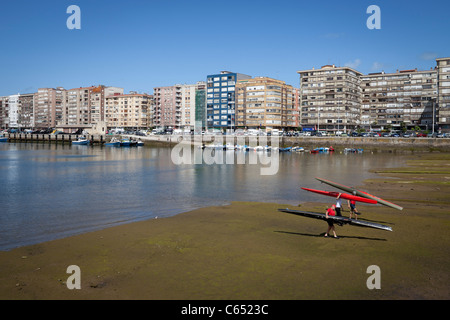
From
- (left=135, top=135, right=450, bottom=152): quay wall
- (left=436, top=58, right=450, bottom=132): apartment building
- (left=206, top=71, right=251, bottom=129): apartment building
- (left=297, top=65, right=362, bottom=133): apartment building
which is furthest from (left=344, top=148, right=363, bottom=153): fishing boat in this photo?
(left=206, top=71, right=251, bottom=129): apartment building

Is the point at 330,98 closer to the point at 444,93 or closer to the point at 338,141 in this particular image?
the point at 444,93

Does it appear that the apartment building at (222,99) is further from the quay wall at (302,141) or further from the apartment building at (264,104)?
the quay wall at (302,141)

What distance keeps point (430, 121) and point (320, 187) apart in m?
143

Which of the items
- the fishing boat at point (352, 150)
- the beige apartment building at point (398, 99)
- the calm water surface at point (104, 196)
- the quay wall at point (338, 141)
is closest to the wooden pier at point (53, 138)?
the quay wall at point (338, 141)

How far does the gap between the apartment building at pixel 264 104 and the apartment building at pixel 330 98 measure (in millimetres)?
10782

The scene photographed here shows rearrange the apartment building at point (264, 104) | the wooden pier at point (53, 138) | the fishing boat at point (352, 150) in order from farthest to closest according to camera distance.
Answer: the apartment building at point (264, 104), the wooden pier at point (53, 138), the fishing boat at point (352, 150)

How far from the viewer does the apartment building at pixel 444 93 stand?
13862cm

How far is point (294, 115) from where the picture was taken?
188875 millimetres

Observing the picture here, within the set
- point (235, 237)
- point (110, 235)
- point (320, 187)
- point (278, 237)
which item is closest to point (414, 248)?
point (278, 237)

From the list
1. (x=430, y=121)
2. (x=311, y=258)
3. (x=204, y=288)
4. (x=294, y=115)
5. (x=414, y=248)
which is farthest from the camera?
(x=294, y=115)

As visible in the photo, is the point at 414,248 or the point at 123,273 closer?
the point at 123,273

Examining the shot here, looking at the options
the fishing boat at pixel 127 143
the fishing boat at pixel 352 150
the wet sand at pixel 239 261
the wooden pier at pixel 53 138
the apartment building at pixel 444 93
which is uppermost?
the apartment building at pixel 444 93
